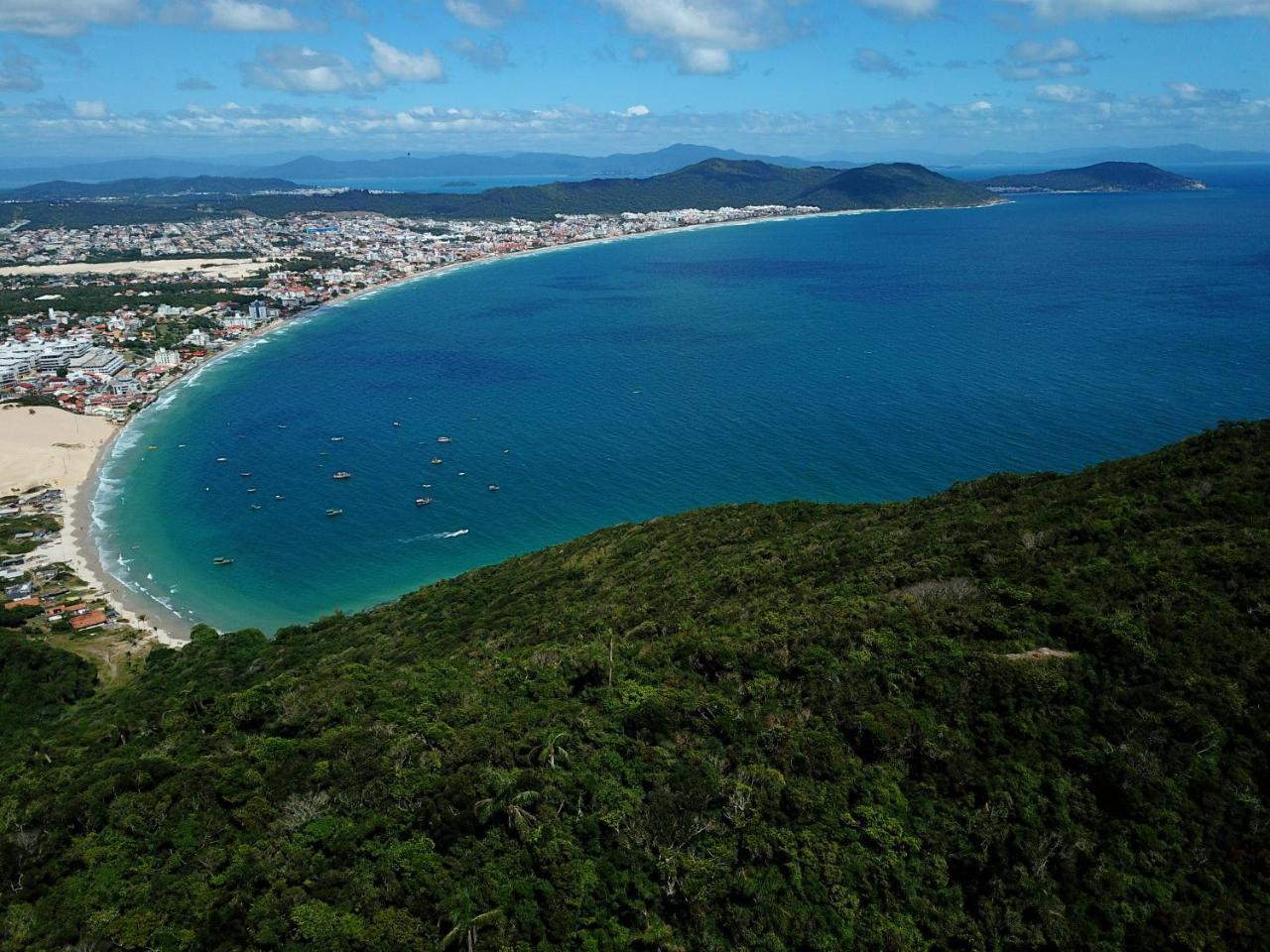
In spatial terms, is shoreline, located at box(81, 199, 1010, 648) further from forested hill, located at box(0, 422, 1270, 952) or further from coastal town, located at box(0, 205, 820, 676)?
forested hill, located at box(0, 422, 1270, 952)

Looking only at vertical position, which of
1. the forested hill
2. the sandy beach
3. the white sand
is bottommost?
the sandy beach

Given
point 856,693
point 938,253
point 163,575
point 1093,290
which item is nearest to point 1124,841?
point 856,693

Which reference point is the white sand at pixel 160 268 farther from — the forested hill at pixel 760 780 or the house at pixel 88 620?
the forested hill at pixel 760 780

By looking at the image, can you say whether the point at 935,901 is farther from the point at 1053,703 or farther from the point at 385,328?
the point at 385,328

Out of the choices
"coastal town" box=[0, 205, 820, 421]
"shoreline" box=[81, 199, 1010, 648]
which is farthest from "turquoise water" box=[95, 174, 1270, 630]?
"coastal town" box=[0, 205, 820, 421]

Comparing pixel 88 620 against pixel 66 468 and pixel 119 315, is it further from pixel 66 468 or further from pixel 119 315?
pixel 119 315
